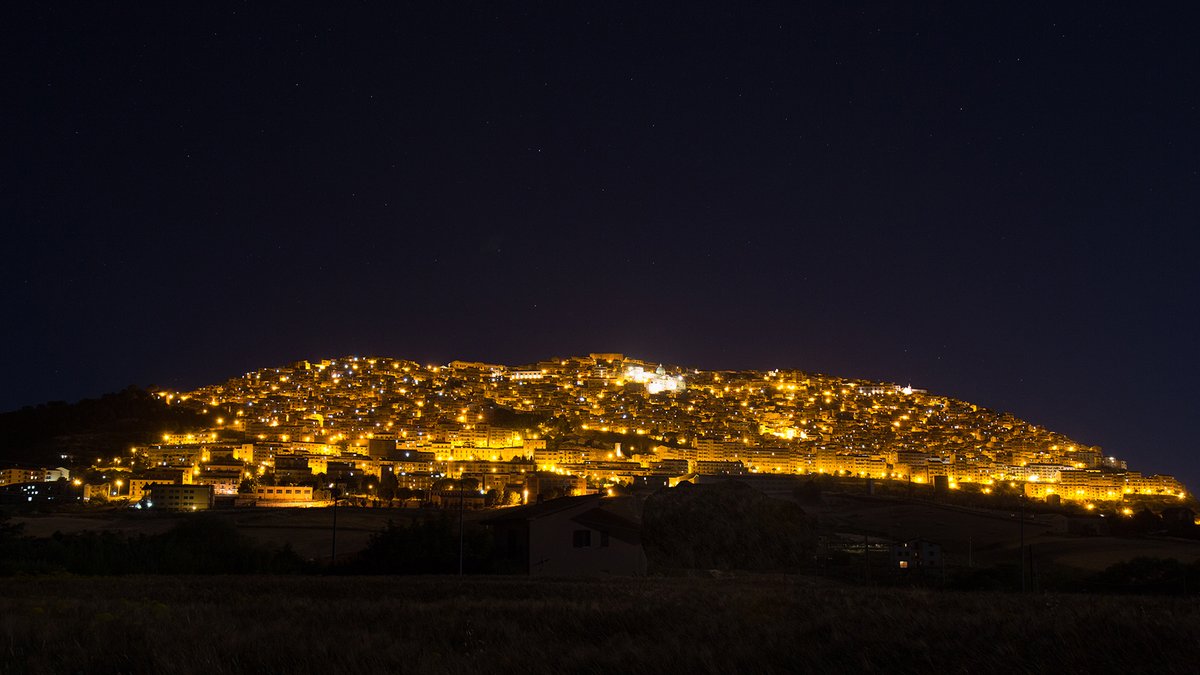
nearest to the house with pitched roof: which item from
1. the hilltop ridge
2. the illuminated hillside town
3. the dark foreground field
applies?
the dark foreground field

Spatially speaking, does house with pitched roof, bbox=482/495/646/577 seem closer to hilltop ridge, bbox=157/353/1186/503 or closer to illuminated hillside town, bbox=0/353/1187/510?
illuminated hillside town, bbox=0/353/1187/510

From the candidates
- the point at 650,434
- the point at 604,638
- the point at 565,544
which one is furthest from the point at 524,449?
the point at 604,638

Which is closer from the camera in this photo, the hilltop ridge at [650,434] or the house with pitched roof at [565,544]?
the house with pitched roof at [565,544]

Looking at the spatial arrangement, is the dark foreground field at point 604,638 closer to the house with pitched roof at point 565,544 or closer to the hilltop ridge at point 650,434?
the house with pitched roof at point 565,544

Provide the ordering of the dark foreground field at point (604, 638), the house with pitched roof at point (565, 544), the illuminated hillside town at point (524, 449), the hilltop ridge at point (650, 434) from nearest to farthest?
the dark foreground field at point (604, 638)
the house with pitched roof at point (565, 544)
the illuminated hillside town at point (524, 449)
the hilltop ridge at point (650, 434)

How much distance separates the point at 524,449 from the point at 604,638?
126916mm

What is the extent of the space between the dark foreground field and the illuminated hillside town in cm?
7357

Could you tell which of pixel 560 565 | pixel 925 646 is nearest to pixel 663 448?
pixel 560 565

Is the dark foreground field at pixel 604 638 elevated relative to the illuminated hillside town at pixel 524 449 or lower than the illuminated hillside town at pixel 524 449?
lower

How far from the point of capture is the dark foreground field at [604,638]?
5547mm

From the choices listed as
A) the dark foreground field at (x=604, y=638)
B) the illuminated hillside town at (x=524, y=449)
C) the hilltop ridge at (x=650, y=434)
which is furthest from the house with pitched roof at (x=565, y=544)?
the hilltop ridge at (x=650, y=434)

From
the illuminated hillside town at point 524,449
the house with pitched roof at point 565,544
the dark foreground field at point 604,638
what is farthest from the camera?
the illuminated hillside town at point 524,449

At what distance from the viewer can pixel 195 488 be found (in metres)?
82.6

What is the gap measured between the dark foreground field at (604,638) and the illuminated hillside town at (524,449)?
73568mm
